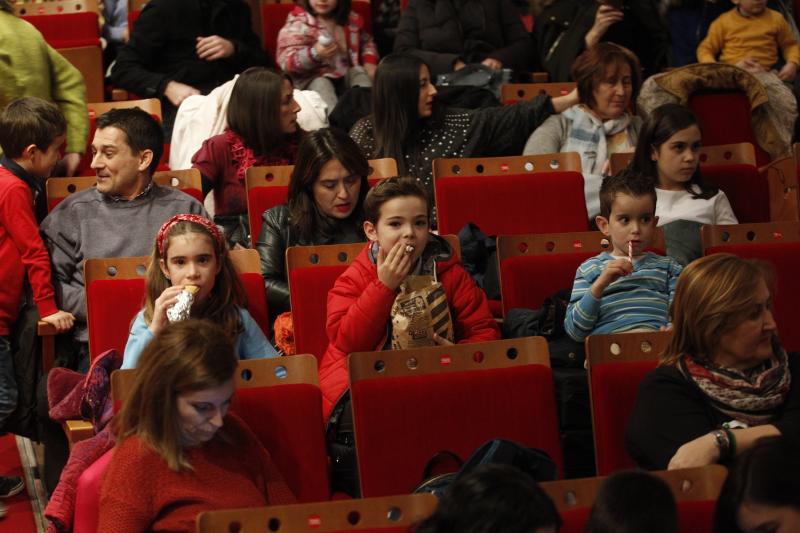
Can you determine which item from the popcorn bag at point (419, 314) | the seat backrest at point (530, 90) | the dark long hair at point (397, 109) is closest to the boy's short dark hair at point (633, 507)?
the popcorn bag at point (419, 314)

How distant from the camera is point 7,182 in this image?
12.1ft

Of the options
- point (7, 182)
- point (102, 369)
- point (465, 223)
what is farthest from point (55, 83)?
point (102, 369)

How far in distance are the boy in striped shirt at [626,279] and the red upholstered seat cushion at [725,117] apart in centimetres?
170

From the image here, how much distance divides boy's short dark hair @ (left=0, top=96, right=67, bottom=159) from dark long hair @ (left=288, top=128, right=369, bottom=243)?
0.73 meters

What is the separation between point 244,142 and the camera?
14.0ft

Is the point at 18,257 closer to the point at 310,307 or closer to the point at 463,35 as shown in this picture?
the point at 310,307

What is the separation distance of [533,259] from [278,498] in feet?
3.68

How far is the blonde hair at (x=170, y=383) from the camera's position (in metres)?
2.35

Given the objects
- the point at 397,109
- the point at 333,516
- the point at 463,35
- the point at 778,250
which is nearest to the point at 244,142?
the point at 397,109

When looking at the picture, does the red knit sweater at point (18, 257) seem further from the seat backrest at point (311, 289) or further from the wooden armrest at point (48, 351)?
the seat backrest at point (311, 289)

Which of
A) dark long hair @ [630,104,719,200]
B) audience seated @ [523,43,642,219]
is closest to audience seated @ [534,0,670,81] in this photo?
audience seated @ [523,43,642,219]

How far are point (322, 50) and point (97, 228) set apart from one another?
1.82 m

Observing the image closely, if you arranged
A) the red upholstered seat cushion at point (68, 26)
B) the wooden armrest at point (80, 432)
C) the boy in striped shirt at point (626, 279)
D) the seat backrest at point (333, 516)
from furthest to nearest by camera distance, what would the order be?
1. the red upholstered seat cushion at point (68, 26)
2. the boy in striped shirt at point (626, 279)
3. the wooden armrest at point (80, 432)
4. the seat backrest at point (333, 516)

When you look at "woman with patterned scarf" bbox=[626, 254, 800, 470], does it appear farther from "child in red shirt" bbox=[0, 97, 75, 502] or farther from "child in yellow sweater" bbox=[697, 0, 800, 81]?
"child in yellow sweater" bbox=[697, 0, 800, 81]
